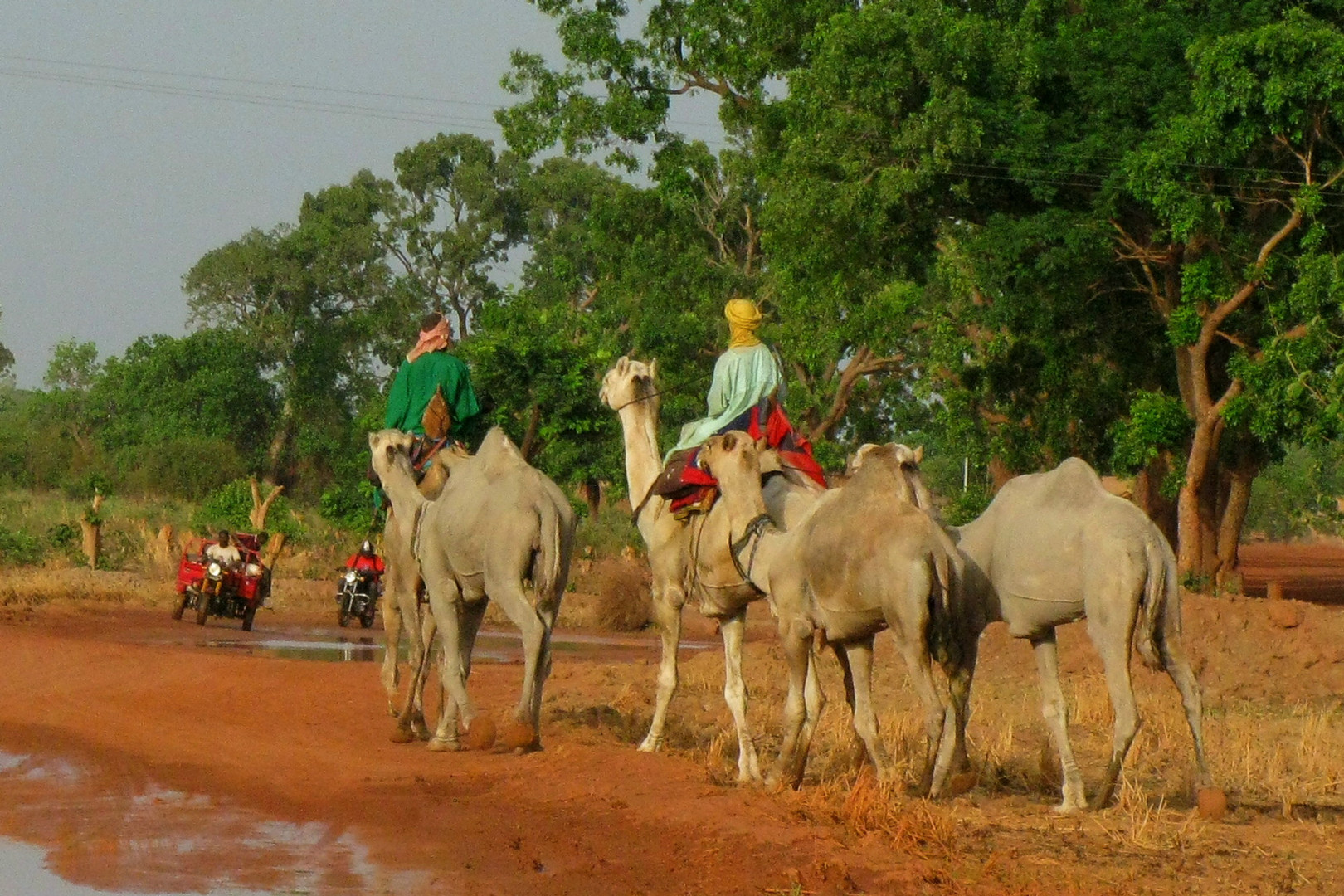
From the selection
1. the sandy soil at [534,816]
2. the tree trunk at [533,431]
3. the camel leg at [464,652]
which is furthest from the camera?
the tree trunk at [533,431]

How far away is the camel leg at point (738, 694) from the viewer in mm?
10797

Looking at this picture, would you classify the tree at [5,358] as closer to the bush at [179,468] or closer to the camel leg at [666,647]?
the bush at [179,468]

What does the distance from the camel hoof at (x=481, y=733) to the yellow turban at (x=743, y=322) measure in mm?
2894

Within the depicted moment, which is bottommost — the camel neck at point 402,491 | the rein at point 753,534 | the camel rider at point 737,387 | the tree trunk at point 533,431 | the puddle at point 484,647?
the puddle at point 484,647

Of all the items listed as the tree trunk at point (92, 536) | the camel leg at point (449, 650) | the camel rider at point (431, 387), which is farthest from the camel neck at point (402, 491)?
the tree trunk at point (92, 536)

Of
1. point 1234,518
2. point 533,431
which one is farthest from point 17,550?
point 1234,518

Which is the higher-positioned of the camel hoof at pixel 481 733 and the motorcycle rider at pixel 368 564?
the motorcycle rider at pixel 368 564

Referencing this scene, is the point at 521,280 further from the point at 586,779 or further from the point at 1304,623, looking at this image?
the point at 586,779

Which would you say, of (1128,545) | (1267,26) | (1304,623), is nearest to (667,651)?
(1128,545)

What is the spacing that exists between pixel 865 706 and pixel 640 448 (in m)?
3.26

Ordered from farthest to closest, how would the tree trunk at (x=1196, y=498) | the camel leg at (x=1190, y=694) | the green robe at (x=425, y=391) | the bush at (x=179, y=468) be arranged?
the bush at (x=179, y=468) < the tree trunk at (x=1196, y=498) < the green robe at (x=425, y=391) < the camel leg at (x=1190, y=694)

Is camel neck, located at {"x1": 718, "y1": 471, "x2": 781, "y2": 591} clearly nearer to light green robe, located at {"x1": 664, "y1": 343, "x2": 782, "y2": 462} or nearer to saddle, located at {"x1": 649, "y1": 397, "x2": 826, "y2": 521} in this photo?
saddle, located at {"x1": 649, "y1": 397, "x2": 826, "y2": 521}

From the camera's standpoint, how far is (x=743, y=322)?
12375 millimetres

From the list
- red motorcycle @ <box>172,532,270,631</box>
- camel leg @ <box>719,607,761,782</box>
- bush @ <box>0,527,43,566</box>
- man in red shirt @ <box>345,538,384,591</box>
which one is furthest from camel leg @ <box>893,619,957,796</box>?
bush @ <box>0,527,43,566</box>
